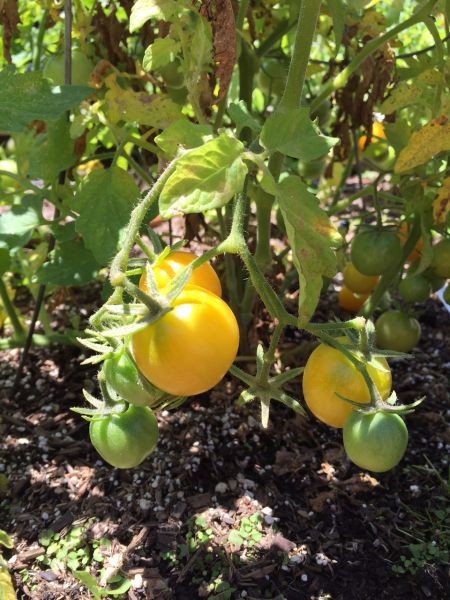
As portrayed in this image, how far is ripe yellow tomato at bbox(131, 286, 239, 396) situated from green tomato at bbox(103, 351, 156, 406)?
0.09 ft

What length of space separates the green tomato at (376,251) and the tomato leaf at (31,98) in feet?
2.13

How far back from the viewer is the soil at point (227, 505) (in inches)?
49.2

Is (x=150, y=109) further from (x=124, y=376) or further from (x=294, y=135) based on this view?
(x=124, y=376)

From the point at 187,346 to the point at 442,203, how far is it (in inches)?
28.8

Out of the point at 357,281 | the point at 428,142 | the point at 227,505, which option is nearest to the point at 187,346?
the point at 428,142

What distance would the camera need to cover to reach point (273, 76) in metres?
1.67

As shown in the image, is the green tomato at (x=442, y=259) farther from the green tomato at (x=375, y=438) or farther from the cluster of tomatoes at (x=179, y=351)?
the cluster of tomatoes at (x=179, y=351)

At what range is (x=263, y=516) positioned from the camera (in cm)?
137

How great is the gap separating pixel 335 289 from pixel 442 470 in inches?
31.5

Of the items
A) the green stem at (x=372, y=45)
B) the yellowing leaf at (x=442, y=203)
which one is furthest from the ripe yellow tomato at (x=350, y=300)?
the green stem at (x=372, y=45)

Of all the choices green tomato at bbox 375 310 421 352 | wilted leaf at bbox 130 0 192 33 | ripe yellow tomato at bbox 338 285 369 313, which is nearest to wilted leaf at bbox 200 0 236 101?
wilted leaf at bbox 130 0 192 33

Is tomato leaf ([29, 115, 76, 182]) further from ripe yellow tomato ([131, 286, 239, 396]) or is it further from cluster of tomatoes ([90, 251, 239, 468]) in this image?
ripe yellow tomato ([131, 286, 239, 396])

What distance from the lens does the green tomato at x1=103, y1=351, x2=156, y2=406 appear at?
0.79m

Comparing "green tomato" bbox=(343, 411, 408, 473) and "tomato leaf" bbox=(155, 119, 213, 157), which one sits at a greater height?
"tomato leaf" bbox=(155, 119, 213, 157)
